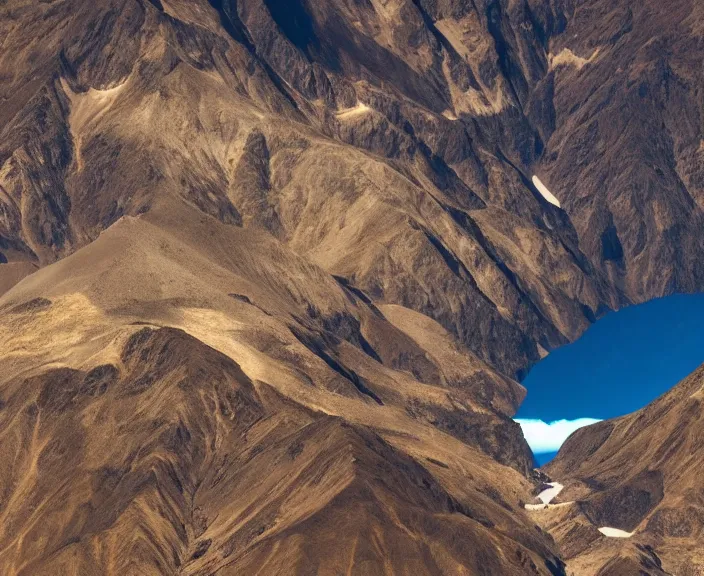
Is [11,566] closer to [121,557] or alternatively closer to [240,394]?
[121,557]

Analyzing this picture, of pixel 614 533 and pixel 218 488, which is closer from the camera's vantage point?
pixel 218 488

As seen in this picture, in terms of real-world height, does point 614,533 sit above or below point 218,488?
below

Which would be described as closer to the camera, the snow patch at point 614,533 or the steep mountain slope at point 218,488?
the steep mountain slope at point 218,488

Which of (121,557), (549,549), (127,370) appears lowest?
(549,549)

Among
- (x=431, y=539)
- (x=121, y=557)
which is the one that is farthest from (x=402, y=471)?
(x=121, y=557)

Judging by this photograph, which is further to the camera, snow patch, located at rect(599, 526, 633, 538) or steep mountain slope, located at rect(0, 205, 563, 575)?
snow patch, located at rect(599, 526, 633, 538)

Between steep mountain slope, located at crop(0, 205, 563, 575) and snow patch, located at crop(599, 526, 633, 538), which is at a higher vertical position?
steep mountain slope, located at crop(0, 205, 563, 575)

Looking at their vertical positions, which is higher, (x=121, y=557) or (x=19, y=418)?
(x=19, y=418)

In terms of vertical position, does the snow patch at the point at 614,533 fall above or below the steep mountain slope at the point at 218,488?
below
